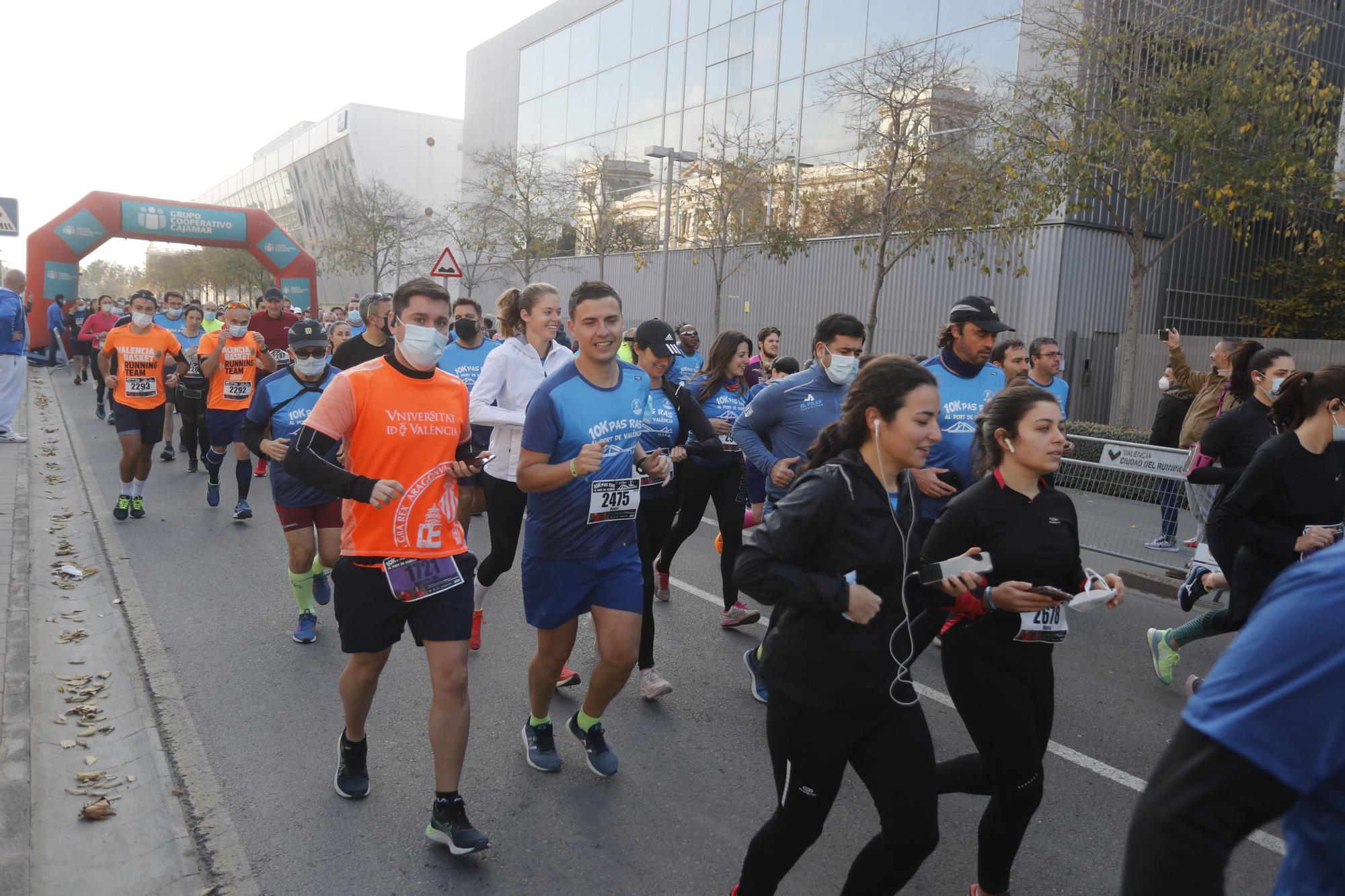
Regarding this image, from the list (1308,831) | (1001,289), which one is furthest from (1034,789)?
(1001,289)

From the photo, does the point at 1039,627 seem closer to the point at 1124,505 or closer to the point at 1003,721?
the point at 1003,721

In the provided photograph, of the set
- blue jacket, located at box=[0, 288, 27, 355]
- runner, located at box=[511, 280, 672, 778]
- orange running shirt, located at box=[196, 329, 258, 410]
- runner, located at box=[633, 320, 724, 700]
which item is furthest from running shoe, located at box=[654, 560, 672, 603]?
blue jacket, located at box=[0, 288, 27, 355]

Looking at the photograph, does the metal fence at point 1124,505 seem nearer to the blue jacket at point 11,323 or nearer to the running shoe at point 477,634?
the running shoe at point 477,634

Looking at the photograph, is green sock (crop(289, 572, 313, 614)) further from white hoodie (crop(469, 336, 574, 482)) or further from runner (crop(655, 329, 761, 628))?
runner (crop(655, 329, 761, 628))

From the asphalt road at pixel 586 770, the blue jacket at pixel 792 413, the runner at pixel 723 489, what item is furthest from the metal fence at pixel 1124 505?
the blue jacket at pixel 792 413

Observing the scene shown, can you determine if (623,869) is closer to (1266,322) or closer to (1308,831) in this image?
(1308,831)

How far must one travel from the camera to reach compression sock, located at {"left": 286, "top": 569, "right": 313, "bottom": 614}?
6121 mm

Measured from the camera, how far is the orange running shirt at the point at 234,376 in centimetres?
969

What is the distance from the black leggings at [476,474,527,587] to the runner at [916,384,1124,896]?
277 cm

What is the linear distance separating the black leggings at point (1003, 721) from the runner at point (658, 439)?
165 centimetres

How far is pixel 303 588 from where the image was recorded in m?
6.15

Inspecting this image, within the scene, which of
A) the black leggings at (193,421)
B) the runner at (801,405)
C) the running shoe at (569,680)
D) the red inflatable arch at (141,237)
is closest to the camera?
the runner at (801,405)

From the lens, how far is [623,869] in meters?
3.57

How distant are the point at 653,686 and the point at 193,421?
9031 millimetres
